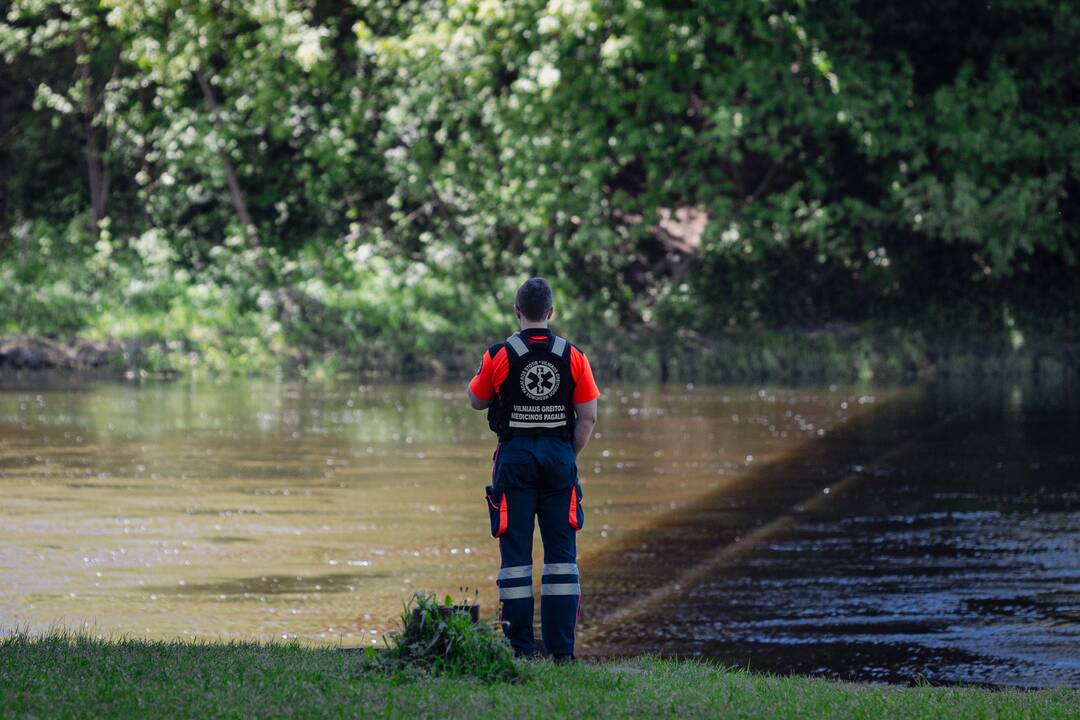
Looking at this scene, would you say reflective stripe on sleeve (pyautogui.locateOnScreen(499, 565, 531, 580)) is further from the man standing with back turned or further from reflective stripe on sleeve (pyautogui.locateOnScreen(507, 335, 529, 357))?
reflective stripe on sleeve (pyautogui.locateOnScreen(507, 335, 529, 357))

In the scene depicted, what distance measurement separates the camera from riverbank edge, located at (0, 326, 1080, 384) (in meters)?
25.9

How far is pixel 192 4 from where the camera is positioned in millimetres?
28375

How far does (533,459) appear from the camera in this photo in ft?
25.1

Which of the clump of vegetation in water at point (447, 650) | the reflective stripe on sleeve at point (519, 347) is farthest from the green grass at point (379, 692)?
the reflective stripe on sleeve at point (519, 347)

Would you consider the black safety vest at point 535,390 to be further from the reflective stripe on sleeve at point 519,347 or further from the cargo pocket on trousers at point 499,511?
the cargo pocket on trousers at point 499,511

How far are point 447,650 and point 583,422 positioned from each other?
4.40 ft

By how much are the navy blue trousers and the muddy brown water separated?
1.37 m

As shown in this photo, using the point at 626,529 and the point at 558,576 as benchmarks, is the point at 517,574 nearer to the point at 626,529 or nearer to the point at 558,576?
the point at 558,576

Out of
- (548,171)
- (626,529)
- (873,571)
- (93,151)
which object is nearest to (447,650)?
(873,571)

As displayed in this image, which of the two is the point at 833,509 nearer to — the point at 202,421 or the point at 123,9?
the point at 202,421

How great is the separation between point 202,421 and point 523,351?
12.1 m

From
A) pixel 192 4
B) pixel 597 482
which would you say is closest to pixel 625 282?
pixel 192 4

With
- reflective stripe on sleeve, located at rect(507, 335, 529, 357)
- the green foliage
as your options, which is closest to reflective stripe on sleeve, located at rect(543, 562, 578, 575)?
reflective stripe on sleeve, located at rect(507, 335, 529, 357)

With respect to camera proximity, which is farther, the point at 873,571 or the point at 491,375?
the point at 873,571
